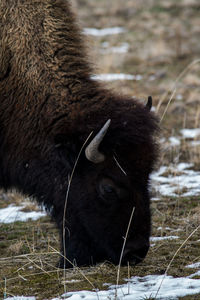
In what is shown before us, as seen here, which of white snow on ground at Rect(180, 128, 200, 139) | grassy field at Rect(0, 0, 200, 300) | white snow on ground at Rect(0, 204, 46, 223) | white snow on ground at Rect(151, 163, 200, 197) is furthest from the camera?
white snow on ground at Rect(180, 128, 200, 139)

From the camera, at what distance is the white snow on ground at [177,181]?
6.57 metres

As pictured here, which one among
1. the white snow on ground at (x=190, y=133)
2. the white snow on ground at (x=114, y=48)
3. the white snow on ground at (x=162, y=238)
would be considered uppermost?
the white snow on ground at (x=162, y=238)

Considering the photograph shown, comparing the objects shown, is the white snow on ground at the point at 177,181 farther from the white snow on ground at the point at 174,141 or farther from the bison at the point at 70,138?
the bison at the point at 70,138

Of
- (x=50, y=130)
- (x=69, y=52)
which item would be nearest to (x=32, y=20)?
(x=69, y=52)

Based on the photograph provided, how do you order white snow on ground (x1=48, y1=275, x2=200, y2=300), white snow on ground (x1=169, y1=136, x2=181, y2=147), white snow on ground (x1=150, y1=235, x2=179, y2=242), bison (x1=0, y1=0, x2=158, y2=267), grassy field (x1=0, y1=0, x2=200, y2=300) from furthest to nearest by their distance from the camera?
white snow on ground (x1=169, y1=136, x2=181, y2=147) < white snow on ground (x1=150, y1=235, x2=179, y2=242) < bison (x1=0, y1=0, x2=158, y2=267) < grassy field (x1=0, y1=0, x2=200, y2=300) < white snow on ground (x1=48, y1=275, x2=200, y2=300)

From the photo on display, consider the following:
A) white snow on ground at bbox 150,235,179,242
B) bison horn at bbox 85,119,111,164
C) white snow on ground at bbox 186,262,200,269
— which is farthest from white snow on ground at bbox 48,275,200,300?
white snow on ground at bbox 150,235,179,242

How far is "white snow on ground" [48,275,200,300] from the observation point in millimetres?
3477

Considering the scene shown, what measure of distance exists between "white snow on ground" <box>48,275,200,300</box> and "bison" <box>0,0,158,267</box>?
0.35m

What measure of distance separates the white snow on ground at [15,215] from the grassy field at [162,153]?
0.13m

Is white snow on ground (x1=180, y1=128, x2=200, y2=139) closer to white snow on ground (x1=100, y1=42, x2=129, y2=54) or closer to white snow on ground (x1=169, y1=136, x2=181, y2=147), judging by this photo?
white snow on ground (x1=169, y1=136, x2=181, y2=147)

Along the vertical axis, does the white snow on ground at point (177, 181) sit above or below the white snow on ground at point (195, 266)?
below

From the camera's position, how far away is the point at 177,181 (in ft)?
22.9

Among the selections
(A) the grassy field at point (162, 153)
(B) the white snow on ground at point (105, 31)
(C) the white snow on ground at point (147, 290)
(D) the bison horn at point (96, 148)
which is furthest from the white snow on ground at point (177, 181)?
(B) the white snow on ground at point (105, 31)

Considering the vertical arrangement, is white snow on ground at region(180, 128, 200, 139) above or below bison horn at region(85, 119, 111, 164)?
below
